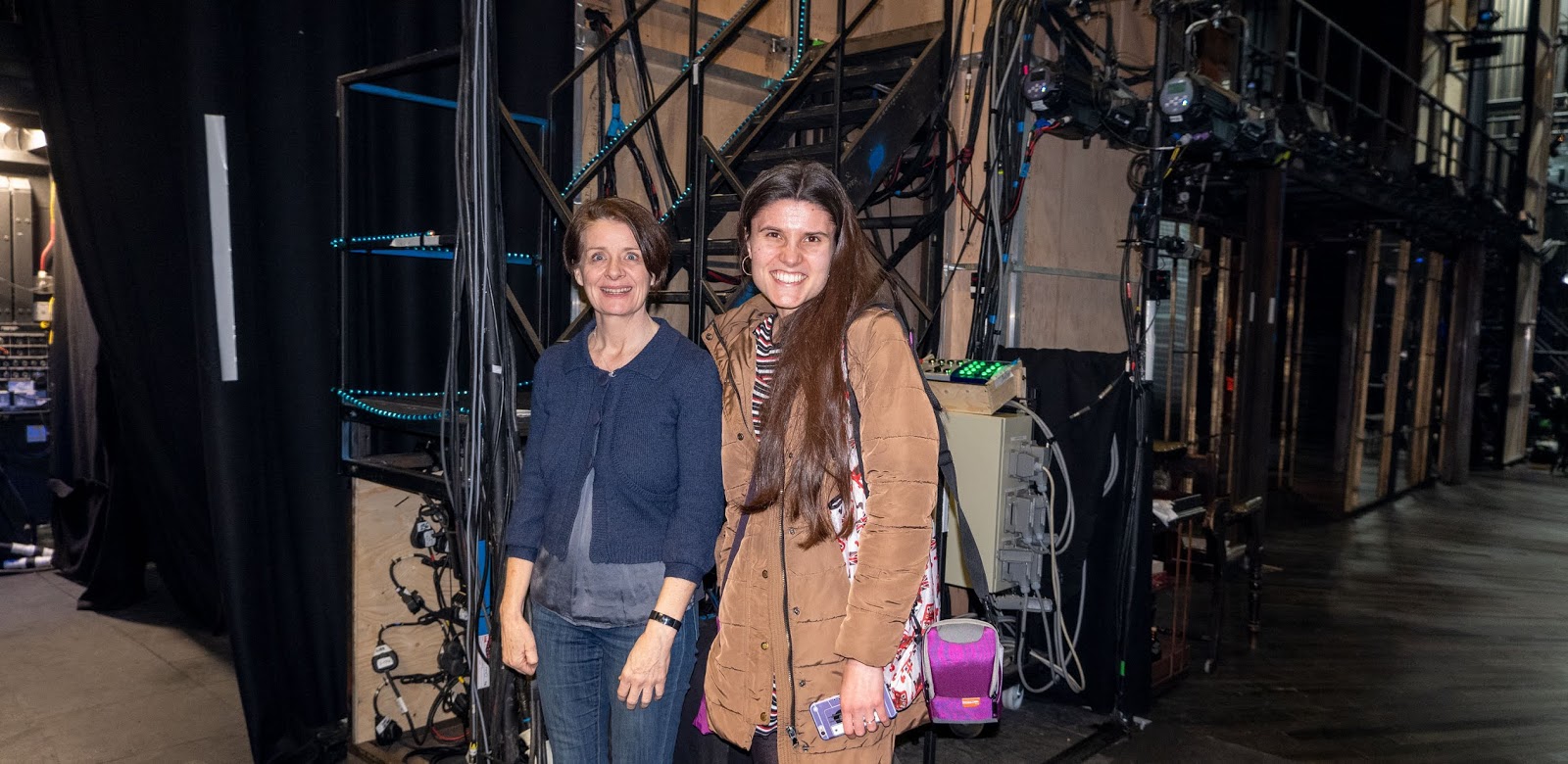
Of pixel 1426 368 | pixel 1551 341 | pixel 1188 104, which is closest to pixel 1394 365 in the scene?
pixel 1426 368

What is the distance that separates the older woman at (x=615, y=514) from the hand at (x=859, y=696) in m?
0.40

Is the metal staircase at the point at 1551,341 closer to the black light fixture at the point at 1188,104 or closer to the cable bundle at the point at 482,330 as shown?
the black light fixture at the point at 1188,104

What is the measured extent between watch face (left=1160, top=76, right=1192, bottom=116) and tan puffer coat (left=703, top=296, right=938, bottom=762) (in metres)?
2.63

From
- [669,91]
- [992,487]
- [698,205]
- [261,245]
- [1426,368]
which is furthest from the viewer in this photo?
[1426,368]

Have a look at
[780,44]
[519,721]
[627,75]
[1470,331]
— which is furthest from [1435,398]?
[519,721]

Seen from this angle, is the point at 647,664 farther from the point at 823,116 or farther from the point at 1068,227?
the point at 1068,227

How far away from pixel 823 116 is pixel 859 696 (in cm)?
328

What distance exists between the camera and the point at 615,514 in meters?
→ 1.93

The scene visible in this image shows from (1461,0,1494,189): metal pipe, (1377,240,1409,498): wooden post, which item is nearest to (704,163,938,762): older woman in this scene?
(1377,240,1409,498): wooden post

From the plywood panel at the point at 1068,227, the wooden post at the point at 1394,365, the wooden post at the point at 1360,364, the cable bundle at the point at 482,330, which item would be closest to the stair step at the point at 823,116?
the plywood panel at the point at 1068,227

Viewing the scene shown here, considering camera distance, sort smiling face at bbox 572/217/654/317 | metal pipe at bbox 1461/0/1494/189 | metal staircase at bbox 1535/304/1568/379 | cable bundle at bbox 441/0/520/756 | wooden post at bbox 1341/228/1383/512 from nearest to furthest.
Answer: smiling face at bbox 572/217/654/317 < cable bundle at bbox 441/0/520/756 < wooden post at bbox 1341/228/1383/512 < metal pipe at bbox 1461/0/1494/189 < metal staircase at bbox 1535/304/1568/379

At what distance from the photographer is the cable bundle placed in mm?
2346

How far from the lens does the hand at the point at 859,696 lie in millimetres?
1646

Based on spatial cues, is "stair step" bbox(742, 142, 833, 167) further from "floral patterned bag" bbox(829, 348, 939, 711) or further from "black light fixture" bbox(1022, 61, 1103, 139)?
"floral patterned bag" bbox(829, 348, 939, 711)
